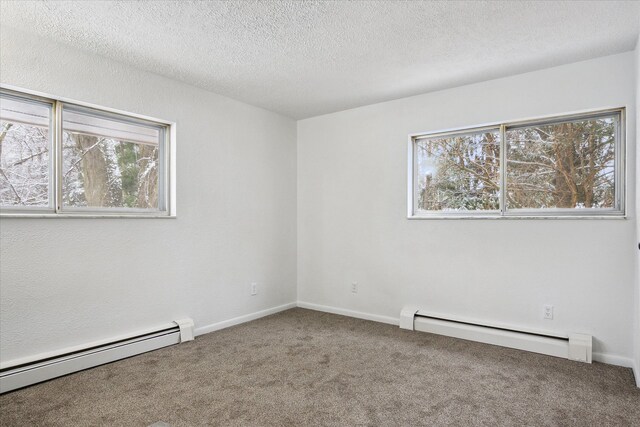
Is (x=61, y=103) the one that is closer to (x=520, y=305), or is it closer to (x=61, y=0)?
(x=61, y=0)

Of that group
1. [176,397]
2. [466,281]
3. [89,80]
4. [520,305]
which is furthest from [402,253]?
[89,80]

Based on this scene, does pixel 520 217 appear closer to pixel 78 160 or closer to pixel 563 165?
pixel 563 165

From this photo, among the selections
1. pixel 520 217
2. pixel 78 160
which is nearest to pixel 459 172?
pixel 520 217

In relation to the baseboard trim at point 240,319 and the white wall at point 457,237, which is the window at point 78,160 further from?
the white wall at point 457,237

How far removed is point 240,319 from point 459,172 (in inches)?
106

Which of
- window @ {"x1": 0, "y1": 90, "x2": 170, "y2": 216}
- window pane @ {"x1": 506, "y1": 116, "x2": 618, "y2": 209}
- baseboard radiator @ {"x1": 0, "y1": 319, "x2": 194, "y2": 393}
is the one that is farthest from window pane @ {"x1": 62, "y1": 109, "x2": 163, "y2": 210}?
window pane @ {"x1": 506, "y1": 116, "x2": 618, "y2": 209}

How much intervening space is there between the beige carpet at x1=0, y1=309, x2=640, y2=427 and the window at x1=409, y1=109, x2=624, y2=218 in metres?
1.26

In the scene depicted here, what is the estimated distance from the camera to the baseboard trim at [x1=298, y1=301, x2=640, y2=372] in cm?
271

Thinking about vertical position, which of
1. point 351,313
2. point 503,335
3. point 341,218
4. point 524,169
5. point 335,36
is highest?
point 335,36

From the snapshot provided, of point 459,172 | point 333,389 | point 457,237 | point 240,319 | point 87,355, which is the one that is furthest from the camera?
point 240,319

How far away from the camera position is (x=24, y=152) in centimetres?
255

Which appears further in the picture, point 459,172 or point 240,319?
point 240,319

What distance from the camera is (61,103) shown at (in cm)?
269

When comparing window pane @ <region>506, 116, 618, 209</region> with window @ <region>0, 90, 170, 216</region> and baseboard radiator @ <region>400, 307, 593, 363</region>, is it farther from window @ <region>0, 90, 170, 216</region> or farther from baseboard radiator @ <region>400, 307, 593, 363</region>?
window @ <region>0, 90, 170, 216</region>
